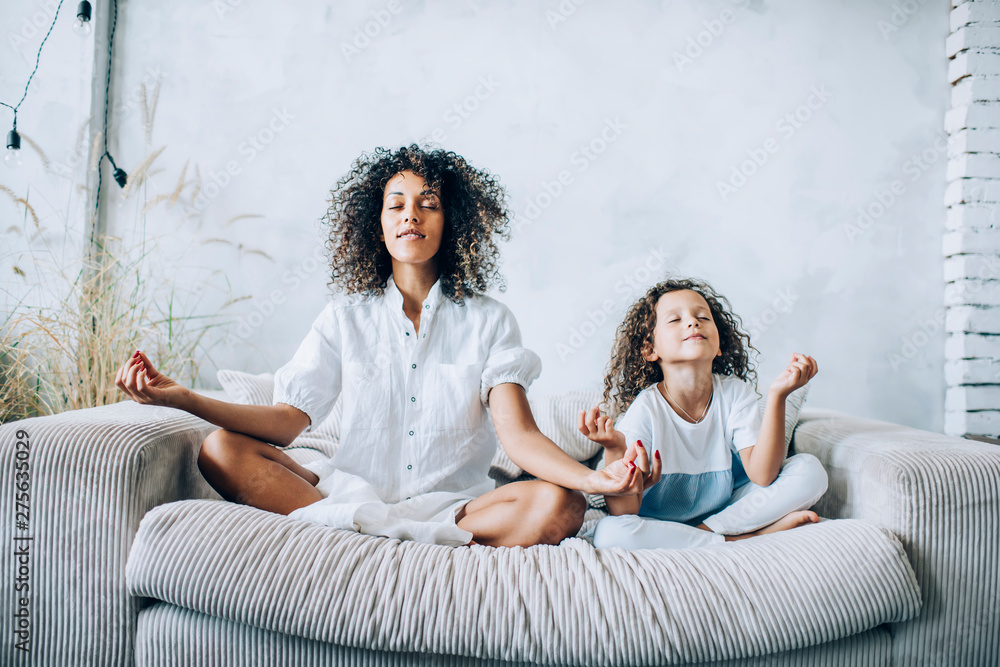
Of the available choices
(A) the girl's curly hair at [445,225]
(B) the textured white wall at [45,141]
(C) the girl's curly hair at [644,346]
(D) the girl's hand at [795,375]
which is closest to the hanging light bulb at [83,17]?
(B) the textured white wall at [45,141]

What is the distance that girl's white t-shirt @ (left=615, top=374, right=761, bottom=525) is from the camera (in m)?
1.22

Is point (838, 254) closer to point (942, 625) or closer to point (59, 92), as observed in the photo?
point (942, 625)

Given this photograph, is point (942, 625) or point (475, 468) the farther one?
point (475, 468)

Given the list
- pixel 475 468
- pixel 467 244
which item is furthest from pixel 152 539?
Result: pixel 467 244

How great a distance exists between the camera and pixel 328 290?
204cm

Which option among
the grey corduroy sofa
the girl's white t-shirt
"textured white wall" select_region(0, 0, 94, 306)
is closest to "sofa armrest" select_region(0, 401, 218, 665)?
the grey corduroy sofa

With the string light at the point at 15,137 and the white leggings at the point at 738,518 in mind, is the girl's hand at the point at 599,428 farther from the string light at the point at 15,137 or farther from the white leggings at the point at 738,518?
the string light at the point at 15,137

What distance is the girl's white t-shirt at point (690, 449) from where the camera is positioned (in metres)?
1.22

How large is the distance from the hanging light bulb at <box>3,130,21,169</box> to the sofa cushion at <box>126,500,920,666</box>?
5.19 feet

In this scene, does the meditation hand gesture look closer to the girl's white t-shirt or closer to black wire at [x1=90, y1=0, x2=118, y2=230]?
the girl's white t-shirt

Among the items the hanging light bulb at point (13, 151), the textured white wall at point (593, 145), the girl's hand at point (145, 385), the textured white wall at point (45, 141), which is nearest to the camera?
the girl's hand at point (145, 385)

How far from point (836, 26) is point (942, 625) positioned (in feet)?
6.57

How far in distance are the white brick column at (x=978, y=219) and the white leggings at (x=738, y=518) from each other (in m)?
1.34

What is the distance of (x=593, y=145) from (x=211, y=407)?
5.11ft
